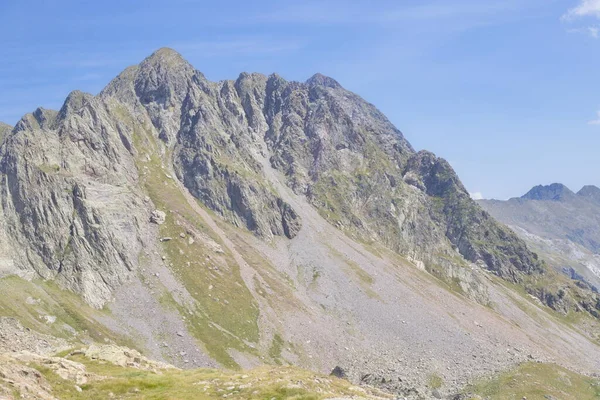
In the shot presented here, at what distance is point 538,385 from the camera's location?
12619 cm

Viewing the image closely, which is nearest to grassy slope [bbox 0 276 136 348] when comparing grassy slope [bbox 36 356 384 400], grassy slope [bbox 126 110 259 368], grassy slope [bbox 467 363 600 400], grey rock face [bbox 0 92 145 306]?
grey rock face [bbox 0 92 145 306]

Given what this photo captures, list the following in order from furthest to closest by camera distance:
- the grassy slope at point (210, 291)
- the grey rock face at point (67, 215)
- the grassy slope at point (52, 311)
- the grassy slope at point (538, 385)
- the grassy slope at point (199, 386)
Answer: the grey rock face at point (67, 215) < the grassy slope at point (210, 291) < the grassy slope at point (538, 385) < the grassy slope at point (52, 311) < the grassy slope at point (199, 386)

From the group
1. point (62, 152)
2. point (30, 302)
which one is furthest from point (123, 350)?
point (62, 152)

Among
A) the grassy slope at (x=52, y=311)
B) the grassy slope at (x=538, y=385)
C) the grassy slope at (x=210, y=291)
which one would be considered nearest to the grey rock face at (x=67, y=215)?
the grassy slope at (x=52, y=311)

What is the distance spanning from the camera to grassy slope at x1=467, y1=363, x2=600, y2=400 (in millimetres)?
118375

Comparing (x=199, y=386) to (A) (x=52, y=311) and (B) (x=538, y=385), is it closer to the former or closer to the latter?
(A) (x=52, y=311)

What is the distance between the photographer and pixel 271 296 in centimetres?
17138

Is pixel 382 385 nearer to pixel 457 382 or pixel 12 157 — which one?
pixel 457 382

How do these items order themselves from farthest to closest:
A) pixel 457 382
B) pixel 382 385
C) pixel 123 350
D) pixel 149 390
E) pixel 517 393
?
pixel 457 382, pixel 517 393, pixel 382 385, pixel 123 350, pixel 149 390

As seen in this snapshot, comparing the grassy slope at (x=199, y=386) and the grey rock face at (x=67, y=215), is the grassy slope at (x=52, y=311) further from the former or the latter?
the grassy slope at (x=199, y=386)

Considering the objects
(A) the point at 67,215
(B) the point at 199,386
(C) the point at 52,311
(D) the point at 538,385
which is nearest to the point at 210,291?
(C) the point at 52,311

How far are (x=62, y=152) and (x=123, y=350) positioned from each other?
13810cm

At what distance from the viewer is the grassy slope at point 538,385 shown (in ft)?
388

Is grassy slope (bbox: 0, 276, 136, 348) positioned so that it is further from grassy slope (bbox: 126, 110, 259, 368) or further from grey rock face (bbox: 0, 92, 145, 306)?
grassy slope (bbox: 126, 110, 259, 368)
